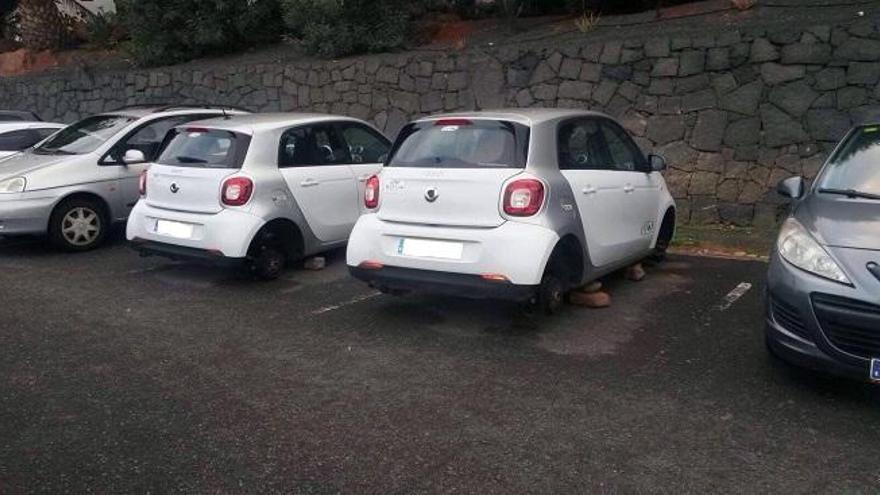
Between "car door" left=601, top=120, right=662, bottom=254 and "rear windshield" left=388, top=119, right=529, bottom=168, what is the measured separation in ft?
4.31

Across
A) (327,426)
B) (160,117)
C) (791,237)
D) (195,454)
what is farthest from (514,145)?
(160,117)

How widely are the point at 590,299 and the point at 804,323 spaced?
7.15 ft

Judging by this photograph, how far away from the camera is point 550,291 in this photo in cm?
555

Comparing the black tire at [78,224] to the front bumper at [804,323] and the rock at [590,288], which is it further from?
the front bumper at [804,323]

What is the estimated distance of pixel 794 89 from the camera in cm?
938

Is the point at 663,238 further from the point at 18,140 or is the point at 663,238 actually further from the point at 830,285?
the point at 18,140

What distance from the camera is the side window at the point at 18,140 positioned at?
35.7 feet

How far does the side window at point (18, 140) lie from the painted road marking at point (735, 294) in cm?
934

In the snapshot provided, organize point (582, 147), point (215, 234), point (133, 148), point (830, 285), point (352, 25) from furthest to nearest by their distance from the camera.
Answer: point (352, 25)
point (133, 148)
point (215, 234)
point (582, 147)
point (830, 285)

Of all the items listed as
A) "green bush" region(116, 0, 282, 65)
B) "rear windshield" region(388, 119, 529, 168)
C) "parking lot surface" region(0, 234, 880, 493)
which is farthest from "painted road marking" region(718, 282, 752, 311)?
"green bush" region(116, 0, 282, 65)

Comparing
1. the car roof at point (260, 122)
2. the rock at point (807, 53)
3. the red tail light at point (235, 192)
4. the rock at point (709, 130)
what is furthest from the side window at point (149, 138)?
the rock at point (807, 53)

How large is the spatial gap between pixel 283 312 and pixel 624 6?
8.96 metres

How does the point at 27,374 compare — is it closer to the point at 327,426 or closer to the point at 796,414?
the point at 327,426

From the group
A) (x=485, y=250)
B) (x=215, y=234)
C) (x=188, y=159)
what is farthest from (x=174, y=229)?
(x=485, y=250)
